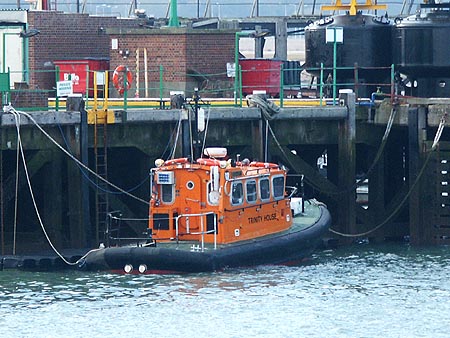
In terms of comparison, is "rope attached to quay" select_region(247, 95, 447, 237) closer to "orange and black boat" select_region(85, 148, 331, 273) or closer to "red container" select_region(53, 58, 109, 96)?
"orange and black boat" select_region(85, 148, 331, 273)

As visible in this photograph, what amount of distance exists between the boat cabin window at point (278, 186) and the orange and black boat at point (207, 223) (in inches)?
1.0

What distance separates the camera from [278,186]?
97.8 ft

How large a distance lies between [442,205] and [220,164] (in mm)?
6365

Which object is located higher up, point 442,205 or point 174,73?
point 174,73

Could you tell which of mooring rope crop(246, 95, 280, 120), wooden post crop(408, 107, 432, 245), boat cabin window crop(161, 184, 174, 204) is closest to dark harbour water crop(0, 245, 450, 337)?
boat cabin window crop(161, 184, 174, 204)

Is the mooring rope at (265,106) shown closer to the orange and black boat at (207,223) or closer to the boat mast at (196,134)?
the boat mast at (196,134)

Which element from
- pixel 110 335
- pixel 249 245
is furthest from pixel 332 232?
pixel 110 335

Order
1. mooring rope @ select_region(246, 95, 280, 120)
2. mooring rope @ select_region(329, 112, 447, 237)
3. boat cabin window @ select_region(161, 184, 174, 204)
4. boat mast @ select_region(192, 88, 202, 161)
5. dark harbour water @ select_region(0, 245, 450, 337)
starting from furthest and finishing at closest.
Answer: mooring rope @ select_region(246, 95, 280, 120) → mooring rope @ select_region(329, 112, 447, 237) → boat mast @ select_region(192, 88, 202, 161) → boat cabin window @ select_region(161, 184, 174, 204) → dark harbour water @ select_region(0, 245, 450, 337)

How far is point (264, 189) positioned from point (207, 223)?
1.72m

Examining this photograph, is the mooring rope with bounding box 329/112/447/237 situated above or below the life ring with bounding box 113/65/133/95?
below

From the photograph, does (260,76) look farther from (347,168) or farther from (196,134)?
(196,134)

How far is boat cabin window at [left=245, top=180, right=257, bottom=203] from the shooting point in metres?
28.9

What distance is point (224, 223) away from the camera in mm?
28344

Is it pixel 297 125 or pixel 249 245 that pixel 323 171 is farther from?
pixel 249 245
